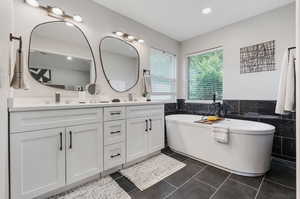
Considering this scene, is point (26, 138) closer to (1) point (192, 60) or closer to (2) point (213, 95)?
(2) point (213, 95)

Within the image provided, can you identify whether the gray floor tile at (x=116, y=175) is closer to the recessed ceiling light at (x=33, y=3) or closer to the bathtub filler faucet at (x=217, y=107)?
the bathtub filler faucet at (x=217, y=107)

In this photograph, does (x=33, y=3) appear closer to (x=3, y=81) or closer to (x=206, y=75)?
(x=3, y=81)

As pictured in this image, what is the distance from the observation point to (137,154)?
210 cm

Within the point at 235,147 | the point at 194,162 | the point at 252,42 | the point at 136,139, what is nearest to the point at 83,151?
the point at 136,139

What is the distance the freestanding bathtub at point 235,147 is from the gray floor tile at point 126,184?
1179 millimetres

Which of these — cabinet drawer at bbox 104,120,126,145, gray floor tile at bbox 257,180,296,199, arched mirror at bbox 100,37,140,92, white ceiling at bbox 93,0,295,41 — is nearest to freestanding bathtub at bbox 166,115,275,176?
gray floor tile at bbox 257,180,296,199

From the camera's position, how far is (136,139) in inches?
83.1

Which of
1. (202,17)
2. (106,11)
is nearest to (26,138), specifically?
(106,11)

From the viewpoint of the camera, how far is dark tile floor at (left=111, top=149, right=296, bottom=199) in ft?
4.83

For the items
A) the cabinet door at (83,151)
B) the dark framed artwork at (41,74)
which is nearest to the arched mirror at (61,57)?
the dark framed artwork at (41,74)

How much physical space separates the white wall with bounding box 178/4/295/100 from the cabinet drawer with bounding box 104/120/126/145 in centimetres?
235

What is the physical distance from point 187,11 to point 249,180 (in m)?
2.78

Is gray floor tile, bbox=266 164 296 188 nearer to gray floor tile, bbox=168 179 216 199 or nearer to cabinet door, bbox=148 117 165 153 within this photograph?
gray floor tile, bbox=168 179 216 199

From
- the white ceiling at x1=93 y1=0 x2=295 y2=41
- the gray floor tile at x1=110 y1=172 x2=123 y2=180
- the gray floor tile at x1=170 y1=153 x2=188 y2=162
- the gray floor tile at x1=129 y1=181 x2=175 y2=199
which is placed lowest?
the gray floor tile at x1=129 y1=181 x2=175 y2=199
